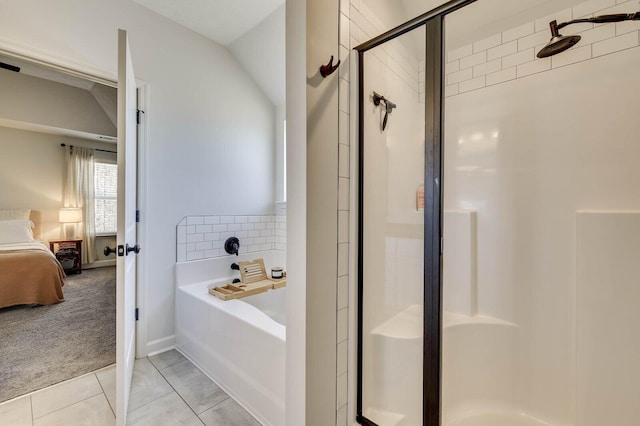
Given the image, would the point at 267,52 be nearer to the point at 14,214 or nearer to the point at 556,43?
the point at 556,43

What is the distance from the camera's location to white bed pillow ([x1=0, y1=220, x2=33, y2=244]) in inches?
163

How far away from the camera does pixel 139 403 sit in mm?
1684

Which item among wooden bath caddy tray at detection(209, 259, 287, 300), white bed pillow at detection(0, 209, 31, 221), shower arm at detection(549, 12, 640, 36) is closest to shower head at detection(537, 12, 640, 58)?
shower arm at detection(549, 12, 640, 36)

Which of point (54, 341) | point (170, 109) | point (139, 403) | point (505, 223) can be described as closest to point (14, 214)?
point (54, 341)

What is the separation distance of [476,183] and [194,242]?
2254 millimetres

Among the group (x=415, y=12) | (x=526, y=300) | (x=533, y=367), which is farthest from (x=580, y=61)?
(x=533, y=367)

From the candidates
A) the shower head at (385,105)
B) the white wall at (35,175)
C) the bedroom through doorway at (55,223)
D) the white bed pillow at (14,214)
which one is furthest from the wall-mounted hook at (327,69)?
the white wall at (35,175)

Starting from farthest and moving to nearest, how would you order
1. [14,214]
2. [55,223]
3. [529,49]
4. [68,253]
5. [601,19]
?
[55,223] → [68,253] → [14,214] → [529,49] → [601,19]

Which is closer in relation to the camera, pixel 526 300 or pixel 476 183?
pixel 526 300

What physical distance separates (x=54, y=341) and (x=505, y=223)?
3639 millimetres

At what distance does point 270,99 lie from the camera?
121 inches

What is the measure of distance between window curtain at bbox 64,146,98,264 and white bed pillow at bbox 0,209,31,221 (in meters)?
0.54

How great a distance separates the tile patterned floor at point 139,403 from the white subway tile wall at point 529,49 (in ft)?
7.49

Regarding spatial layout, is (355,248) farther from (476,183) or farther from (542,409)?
(542,409)
